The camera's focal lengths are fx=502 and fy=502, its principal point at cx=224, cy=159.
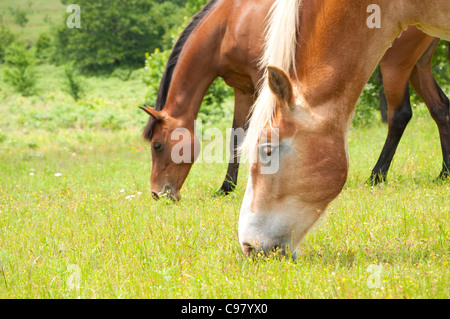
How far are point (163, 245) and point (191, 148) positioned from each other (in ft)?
7.78

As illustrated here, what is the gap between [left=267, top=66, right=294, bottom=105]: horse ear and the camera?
110 inches

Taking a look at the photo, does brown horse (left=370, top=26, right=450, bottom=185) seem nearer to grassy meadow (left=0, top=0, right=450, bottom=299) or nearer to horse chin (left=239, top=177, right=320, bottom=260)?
grassy meadow (left=0, top=0, right=450, bottom=299)

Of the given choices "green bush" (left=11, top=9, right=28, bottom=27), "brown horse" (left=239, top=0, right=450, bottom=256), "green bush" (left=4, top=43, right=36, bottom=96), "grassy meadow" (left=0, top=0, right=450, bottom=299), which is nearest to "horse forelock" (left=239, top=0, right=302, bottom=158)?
"brown horse" (left=239, top=0, right=450, bottom=256)

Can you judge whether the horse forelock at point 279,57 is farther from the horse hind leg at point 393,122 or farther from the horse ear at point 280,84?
the horse hind leg at point 393,122

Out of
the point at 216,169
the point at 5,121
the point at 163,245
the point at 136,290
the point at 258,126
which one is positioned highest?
the point at 258,126

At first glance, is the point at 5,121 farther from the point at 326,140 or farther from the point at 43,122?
the point at 326,140

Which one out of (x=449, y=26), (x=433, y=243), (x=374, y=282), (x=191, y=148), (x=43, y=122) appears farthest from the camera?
(x=43, y=122)

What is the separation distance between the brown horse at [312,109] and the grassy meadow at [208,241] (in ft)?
0.74

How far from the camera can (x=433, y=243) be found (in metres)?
3.20

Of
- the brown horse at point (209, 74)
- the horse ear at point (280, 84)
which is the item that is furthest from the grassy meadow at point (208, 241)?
the horse ear at point (280, 84)

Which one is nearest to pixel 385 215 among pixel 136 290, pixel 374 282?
pixel 374 282

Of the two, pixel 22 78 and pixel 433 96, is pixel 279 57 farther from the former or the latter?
pixel 22 78

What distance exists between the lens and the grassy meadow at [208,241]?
2.61 m

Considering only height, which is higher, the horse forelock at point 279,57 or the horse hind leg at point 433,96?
the horse forelock at point 279,57
